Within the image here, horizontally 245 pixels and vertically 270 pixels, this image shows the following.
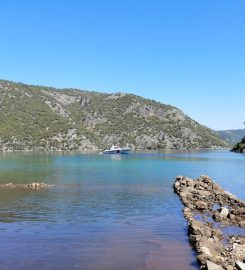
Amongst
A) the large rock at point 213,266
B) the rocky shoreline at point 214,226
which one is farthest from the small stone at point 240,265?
the large rock at point 213,266

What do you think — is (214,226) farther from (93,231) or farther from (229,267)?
(229,267)

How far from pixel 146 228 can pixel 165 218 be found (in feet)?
18.4

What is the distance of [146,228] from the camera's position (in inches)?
1526

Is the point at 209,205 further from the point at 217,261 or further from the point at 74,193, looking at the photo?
the point at 217,261

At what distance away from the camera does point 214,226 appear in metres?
39.7

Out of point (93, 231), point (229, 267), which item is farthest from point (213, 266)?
point (93, 231)

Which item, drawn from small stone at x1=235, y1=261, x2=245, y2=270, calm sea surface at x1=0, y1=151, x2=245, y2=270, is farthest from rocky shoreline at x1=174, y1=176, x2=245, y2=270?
calm sea surface at x1=0, y1=151, x2=245, y2=270

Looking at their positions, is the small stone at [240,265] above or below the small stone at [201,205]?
below

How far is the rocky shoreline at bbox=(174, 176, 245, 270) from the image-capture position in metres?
27.6

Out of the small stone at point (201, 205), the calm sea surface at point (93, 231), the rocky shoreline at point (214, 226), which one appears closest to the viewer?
the rocky shoreline at point (214, 226)

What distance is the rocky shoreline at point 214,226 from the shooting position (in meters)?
27.6

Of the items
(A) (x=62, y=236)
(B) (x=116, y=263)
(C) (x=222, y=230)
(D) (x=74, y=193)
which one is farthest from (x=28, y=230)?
(D) (x=74, y=193)

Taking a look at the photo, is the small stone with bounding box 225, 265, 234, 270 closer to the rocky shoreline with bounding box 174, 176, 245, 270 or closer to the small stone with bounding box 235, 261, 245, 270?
the rocky shoreline with bounding box 174, 176, 245, 270

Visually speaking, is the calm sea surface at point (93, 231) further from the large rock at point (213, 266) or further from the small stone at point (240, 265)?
the small stone at point (240, 265)
